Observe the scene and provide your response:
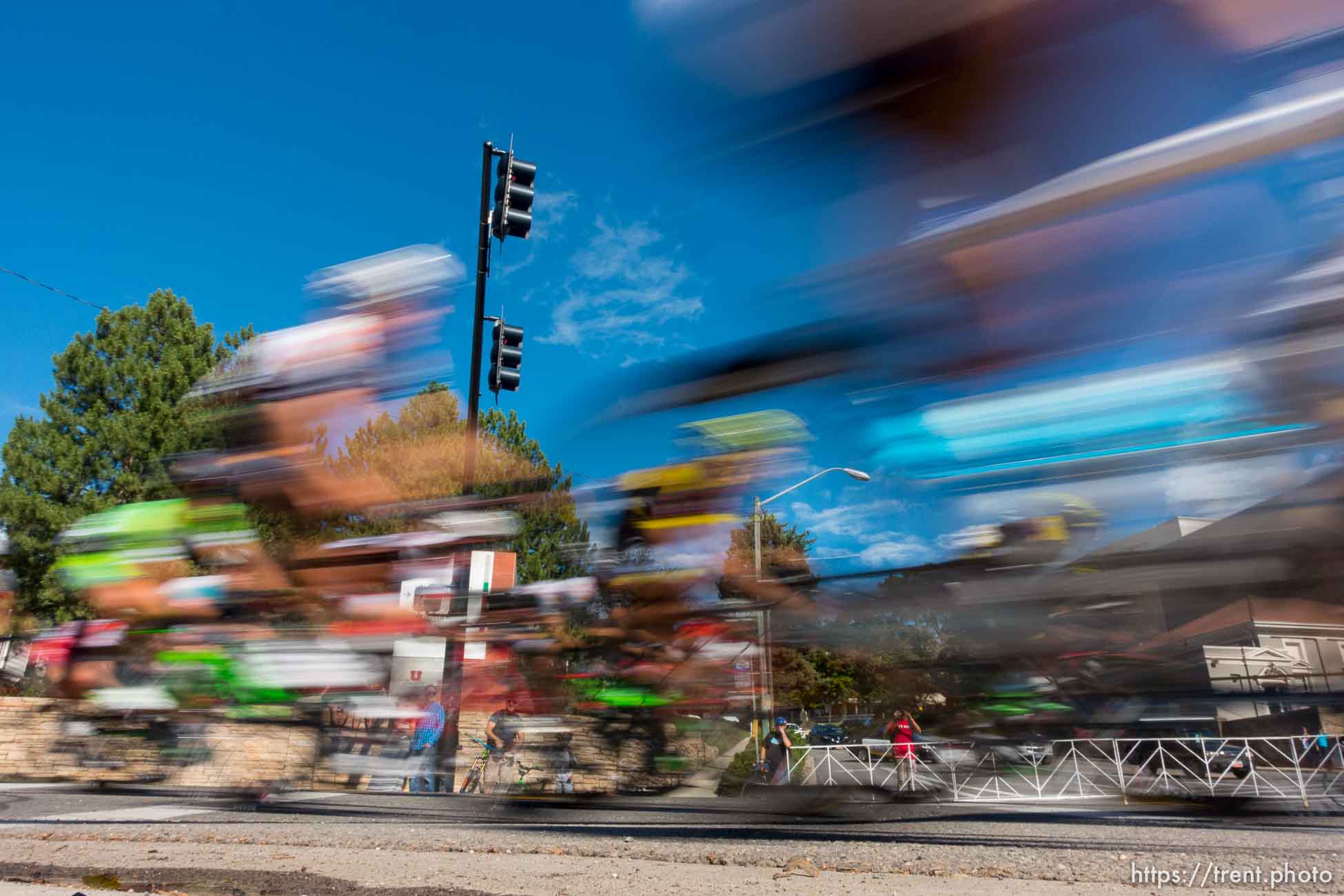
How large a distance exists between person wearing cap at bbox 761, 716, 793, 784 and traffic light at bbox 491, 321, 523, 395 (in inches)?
56.7

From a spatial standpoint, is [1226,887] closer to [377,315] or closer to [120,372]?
[377,315]

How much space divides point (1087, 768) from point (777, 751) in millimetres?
417

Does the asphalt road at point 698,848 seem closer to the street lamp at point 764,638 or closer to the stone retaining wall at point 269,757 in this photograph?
the stone retaining wall at point 269,757

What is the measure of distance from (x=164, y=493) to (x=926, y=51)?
170 cm

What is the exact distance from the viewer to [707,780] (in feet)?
3.86

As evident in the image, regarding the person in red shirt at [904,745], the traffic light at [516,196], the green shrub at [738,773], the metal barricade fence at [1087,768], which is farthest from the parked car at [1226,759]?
the traffic light at [516,196]

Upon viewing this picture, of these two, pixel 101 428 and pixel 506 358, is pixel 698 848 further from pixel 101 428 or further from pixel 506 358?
pixel 101 428

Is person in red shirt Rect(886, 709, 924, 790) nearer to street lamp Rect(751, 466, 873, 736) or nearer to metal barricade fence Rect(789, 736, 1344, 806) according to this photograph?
metal barricade fence Rect(789, 736, 1344, 806)

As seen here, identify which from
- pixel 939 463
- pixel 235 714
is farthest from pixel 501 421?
pixel 939 463

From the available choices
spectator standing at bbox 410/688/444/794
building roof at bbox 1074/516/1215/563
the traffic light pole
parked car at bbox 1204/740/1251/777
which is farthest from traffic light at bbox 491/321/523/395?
parked car at bbox 1204/740/1251/777

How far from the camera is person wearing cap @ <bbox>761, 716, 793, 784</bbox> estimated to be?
1086 mm

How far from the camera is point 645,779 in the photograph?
1179 millimetres

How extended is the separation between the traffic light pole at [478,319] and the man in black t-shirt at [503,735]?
A: 0.43m

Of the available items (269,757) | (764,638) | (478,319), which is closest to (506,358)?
(478,319)
